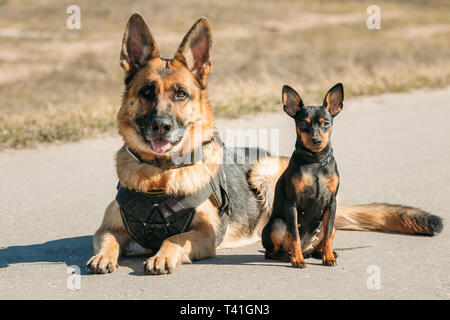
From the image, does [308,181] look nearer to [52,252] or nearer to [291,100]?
[291,100]

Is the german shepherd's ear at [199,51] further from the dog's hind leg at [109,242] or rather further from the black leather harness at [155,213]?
the dog's hind leg at [109,242]

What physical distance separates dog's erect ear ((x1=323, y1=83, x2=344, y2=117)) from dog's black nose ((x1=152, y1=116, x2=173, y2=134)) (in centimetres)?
106

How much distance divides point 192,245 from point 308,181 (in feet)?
3.11

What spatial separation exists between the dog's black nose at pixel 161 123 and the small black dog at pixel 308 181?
799mm

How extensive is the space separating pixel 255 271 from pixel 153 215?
2.65ft

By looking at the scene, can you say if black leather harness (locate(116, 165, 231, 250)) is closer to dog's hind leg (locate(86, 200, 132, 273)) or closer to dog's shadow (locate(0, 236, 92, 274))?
dog's hind leg (locate(86, 200, 132, 273))

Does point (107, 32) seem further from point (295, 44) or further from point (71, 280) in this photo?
point (71, 280)

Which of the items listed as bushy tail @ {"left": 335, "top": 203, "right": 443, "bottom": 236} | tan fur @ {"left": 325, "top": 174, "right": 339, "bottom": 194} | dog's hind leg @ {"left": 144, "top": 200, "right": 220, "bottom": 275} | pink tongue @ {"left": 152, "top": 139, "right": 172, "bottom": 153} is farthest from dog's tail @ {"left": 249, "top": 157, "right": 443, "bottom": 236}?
tan fur @ {"left": 325, "top": 174, "right": 339, "bottom": 194}

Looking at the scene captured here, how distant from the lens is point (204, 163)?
5.66 meters

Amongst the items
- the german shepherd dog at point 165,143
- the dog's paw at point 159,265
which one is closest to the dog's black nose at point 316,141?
the german shepherd dog at point 165,143

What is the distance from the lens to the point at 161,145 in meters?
5.38

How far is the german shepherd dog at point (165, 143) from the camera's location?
525 cm

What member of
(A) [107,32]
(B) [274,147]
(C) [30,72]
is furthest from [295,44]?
(B) [274,147]

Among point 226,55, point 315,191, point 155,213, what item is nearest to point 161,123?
point 155,213
